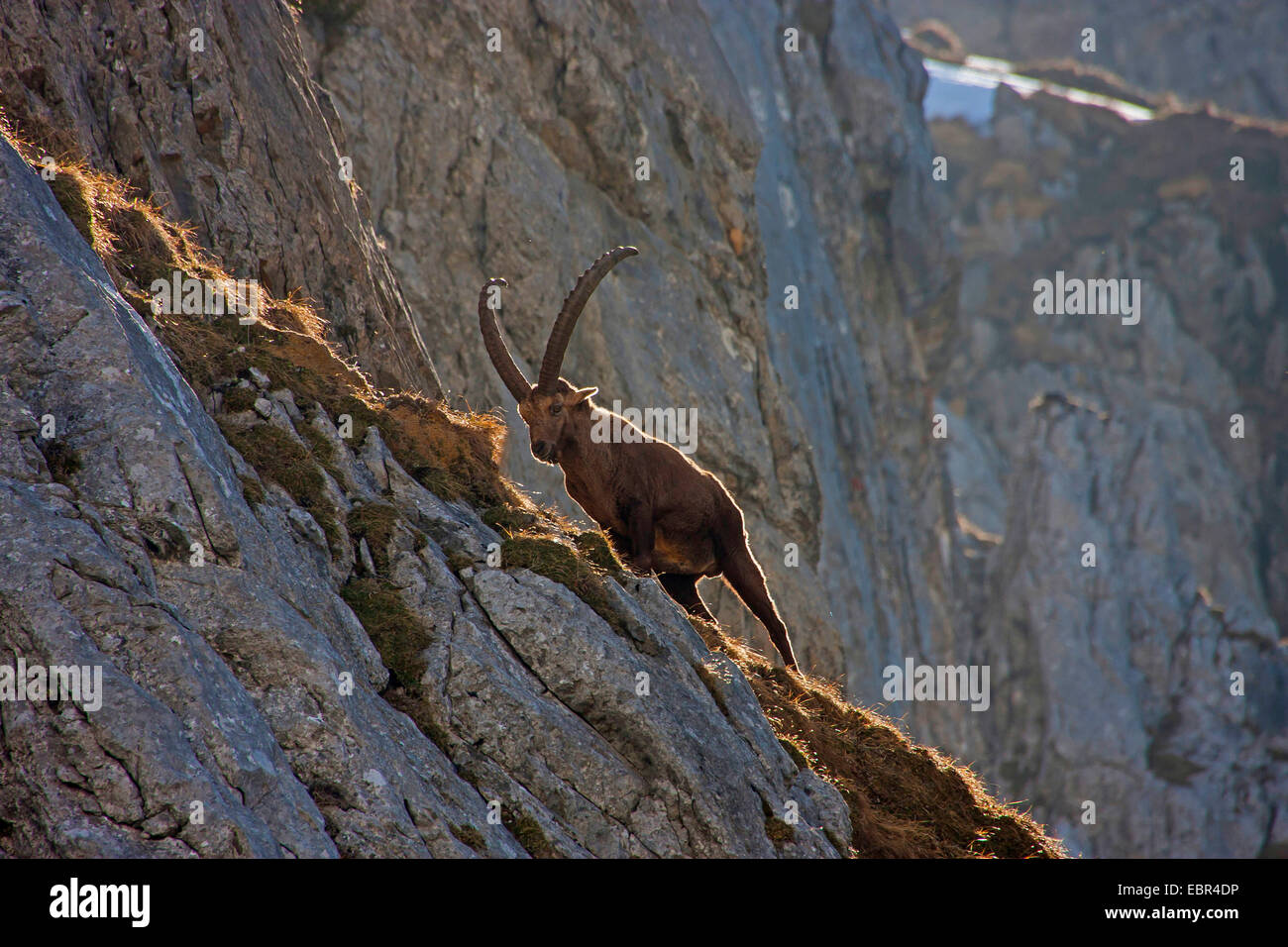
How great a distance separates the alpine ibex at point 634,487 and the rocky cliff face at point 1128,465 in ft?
108

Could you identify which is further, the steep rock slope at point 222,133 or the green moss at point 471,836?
the steep rock slope at point 222,133

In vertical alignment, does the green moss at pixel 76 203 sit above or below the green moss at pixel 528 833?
above

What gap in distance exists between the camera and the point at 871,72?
49500mm

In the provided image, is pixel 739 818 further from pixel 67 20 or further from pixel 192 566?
pixel 67 20

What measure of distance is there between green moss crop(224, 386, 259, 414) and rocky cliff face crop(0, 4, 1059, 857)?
0.03 meters

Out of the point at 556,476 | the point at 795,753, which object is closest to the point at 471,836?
the point at 795,753

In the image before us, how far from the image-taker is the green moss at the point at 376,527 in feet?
32.2

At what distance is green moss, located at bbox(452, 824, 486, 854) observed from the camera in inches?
300

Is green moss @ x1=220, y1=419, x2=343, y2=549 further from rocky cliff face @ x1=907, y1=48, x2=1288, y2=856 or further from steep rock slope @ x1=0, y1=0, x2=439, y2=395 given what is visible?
rocky cliff face @ x1=907, y1=48, x2=1288, y2=856

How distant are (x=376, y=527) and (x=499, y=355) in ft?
18.9

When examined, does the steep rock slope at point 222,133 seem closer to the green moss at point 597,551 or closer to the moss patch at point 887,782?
the green moss at point 597,551

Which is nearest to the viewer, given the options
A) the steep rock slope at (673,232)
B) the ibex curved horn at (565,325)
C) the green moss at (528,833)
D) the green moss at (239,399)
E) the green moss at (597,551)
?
the green moss at (528,833)

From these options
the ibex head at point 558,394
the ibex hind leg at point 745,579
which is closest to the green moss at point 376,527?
the ibex head at point 558,394
